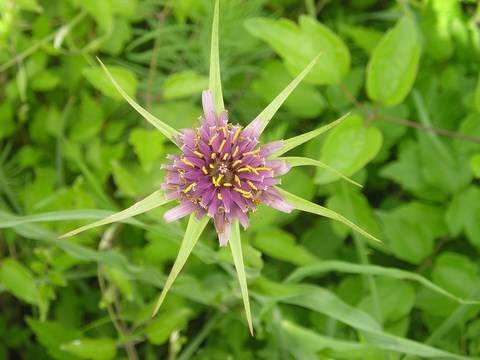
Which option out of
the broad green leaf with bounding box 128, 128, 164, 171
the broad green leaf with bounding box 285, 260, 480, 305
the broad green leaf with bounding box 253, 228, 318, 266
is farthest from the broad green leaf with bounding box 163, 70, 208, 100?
the broad green leaf with bounding box 285, 260, 480, 305

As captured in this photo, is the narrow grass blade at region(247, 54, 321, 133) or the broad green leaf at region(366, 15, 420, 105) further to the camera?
the broad green leaf at region(366, 15, 420, 105)

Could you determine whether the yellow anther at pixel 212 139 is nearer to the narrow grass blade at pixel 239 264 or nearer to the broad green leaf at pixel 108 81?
the narrow grass blade at pixel 239 264

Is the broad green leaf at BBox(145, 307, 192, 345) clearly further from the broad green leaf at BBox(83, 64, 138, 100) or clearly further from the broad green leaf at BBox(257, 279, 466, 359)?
the broad green leaf at BBox(83, 64, 138, 100)

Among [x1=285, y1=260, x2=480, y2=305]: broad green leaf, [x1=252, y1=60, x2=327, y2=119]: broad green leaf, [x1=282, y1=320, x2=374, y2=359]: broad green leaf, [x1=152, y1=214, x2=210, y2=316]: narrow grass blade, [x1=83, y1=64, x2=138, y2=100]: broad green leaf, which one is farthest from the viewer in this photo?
[x1=252, y1=60, x2=327, y2=119]: broad green leaf

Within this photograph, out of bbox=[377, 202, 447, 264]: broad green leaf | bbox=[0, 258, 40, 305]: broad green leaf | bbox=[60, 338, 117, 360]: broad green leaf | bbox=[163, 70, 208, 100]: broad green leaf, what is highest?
bbox=[163, 70, 208, 100]: broad green leaf

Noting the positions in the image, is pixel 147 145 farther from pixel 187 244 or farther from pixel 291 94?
pixel 187 244

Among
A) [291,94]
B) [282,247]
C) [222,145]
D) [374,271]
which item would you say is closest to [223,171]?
[222,145]
